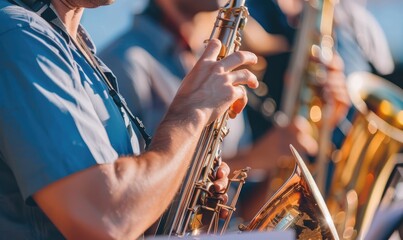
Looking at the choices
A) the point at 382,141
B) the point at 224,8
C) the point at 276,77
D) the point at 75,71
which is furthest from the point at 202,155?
the point at 382,141

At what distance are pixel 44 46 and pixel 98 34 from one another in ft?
4.36

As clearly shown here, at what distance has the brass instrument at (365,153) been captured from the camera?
13.9ft

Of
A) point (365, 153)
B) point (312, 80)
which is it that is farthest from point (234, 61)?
point (365, 153)

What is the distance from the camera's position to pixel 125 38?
3.15 m

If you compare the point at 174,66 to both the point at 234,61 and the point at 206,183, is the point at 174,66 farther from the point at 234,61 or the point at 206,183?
the point at 234,61

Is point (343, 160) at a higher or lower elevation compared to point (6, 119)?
lower

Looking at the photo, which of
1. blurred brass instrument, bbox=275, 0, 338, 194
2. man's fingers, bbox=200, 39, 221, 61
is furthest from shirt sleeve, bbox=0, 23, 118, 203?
blurred brass instrument, bbox=275, 0, 338, 194

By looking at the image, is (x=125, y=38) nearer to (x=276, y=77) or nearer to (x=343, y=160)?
(x=276, y=77)

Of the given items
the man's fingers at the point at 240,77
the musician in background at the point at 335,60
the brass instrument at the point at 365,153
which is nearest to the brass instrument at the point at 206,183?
the man's fingers at the point at 240,77

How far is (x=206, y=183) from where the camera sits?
246cm

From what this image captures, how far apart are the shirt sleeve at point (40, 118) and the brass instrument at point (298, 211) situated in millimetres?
1009

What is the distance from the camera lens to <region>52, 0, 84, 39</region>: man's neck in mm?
2035

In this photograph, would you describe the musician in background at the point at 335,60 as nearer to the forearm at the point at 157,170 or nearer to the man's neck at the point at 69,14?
the man's neck at the point at 69,14

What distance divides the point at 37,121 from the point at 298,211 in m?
1.21
